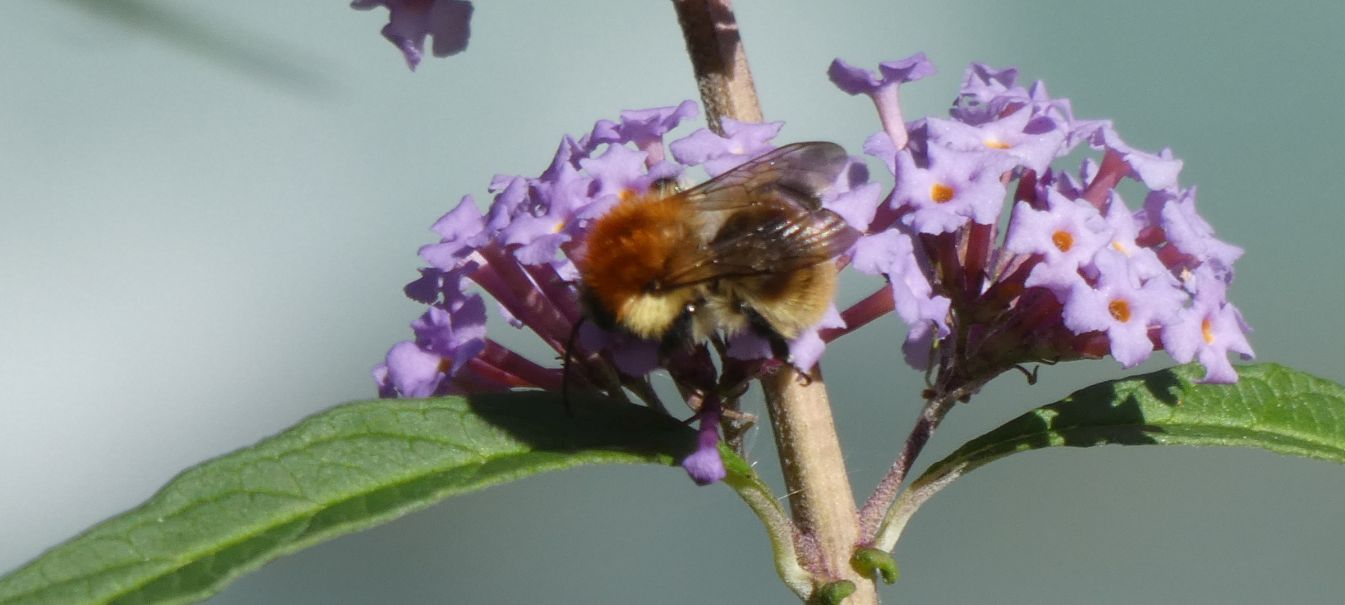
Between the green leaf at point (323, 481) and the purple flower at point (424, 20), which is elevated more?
the purple flower at point (424, 20)

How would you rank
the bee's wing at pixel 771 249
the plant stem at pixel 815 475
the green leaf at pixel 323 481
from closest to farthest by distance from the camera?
the green leaf at pixel 323 481
the bee's wing at pixel 771 249
the plant stem at pixel 815 475

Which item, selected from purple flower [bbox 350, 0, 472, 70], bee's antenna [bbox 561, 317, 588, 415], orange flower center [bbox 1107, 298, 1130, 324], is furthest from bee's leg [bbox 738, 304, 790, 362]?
purple flower [bbox 350, 0, 472, 70]

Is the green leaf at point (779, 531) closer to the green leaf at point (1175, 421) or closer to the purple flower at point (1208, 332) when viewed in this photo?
the green leaf at point (1175, 421)

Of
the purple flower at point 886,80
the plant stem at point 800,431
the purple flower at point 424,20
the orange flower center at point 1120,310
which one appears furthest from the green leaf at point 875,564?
the purple flower at point 424,20

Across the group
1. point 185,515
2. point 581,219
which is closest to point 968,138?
point 581,219

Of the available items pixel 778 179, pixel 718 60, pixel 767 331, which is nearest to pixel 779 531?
pixel 767 331

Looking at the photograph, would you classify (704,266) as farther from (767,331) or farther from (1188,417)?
(1188,417)
